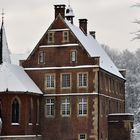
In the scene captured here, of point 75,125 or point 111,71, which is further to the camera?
point 111,71

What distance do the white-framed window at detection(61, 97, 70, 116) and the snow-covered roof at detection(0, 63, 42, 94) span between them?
2.34m

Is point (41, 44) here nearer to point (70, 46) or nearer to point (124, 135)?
point (70, 46)

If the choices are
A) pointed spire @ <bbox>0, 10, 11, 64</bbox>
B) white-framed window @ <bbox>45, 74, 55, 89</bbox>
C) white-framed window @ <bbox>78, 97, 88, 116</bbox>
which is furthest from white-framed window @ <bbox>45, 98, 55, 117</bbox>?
pointed spire @ <bbox>0, 10, 11, 64</bbox>

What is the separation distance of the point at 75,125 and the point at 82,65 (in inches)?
218

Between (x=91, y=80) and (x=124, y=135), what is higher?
(x=91, y=80)

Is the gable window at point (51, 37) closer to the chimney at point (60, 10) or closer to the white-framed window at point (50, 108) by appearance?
the chimney at point (60, 10)

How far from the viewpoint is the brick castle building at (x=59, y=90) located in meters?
43.3

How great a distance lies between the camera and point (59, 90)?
46406 mm

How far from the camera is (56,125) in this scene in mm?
45906

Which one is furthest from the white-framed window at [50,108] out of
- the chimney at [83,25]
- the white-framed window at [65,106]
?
the chimney at [83,25]

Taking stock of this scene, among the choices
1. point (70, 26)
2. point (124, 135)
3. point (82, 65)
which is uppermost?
point (70, 26)

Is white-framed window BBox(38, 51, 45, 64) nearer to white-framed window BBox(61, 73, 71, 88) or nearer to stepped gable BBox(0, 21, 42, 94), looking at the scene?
stepped gable BBox(0, 21, 42, 94)

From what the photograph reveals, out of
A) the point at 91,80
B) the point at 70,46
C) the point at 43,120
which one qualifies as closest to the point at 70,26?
the point at 70,46

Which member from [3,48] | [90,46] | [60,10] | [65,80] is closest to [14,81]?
[3,48]
